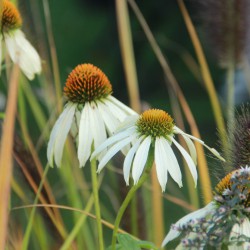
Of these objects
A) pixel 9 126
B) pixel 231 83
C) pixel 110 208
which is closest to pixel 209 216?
pixel 9 126

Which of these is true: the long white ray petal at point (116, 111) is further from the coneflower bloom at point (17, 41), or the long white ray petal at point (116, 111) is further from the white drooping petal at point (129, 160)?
the coneflower bloom at point (17, 41)

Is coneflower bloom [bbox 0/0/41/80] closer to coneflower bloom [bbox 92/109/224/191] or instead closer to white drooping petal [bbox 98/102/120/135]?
white drooping petal [bbox 98/102/120/135]

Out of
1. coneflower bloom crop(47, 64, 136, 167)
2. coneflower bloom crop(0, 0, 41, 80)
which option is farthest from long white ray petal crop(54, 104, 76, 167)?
coneflower bloom crop(0, 0, 41, 80)

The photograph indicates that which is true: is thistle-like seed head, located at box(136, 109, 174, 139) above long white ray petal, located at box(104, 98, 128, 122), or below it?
below

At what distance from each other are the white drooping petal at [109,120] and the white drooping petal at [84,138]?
0.02 meters

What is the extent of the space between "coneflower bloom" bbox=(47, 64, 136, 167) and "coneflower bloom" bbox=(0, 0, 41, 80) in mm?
123

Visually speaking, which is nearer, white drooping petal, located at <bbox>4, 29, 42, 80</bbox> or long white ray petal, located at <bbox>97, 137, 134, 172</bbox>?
long white ray petal, located at <bbox>97, 137, 134, 172</bbox>

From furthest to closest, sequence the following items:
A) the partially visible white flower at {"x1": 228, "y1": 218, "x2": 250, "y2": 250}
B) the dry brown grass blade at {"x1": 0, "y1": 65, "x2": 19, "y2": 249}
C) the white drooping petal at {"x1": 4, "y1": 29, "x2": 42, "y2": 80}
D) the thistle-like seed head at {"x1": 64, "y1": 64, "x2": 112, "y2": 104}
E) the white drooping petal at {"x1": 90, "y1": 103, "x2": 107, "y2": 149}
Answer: the white drooping petal at {"x1": 4, "y1": 29, "x2": 42, "y2": 80}
the thistle-like seed head at {"x1": 64, "y1": 64, "x2": 112, "y2": 104}
the white drooping petal at {"x1": 90, "y1": 103, "x2": 107, "y2": 149}
the partially visible white flower at {"x1": 228, "y1": 218, "x2": 250, "y2": 250}
the dry brown grass blade at {"x1": 0, "y1": 65, "x2": 19, "y2": 249}

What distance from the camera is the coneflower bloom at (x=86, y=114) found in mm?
→ 1281

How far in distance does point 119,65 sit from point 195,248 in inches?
115

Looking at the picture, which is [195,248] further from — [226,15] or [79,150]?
[226,15]

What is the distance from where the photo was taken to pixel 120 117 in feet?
4.39

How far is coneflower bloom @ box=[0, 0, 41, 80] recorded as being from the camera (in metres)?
1.55

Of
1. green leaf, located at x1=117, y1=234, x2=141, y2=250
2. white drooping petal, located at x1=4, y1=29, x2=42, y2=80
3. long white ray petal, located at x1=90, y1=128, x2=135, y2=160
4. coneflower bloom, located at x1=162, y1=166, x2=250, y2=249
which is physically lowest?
green leaf, located at x1=117, y1=234, x2=141, y2=250
